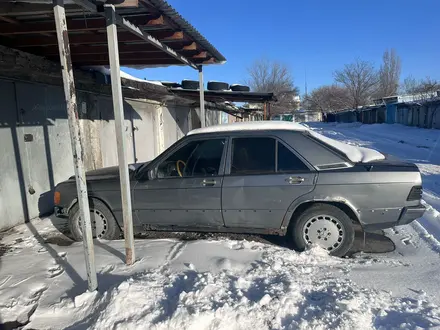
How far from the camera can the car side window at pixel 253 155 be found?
4219mm

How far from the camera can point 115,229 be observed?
4750mm

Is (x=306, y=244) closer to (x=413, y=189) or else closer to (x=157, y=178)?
(x=413, y=189)

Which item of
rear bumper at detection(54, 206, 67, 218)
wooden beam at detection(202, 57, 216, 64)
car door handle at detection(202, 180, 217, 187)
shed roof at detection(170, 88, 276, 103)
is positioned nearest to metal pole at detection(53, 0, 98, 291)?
car door handle at detection(202, 180, 217, 187)

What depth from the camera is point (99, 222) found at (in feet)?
15.7

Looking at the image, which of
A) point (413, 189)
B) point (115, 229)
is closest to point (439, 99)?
point (413, 189)

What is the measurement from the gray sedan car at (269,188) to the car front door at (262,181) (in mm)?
12

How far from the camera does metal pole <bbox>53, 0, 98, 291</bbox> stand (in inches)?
114

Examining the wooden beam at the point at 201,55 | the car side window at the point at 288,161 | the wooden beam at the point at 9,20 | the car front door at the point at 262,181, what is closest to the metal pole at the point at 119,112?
the car front door at the point at 262,181

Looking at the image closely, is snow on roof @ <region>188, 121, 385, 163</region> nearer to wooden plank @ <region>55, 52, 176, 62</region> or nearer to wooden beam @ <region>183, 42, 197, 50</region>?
wooden beam @ <region>183, 42, 197, 50</region>

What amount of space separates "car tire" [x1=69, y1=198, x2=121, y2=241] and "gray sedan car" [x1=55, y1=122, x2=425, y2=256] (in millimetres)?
15

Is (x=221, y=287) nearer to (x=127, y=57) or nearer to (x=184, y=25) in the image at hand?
(x=184, y=25)

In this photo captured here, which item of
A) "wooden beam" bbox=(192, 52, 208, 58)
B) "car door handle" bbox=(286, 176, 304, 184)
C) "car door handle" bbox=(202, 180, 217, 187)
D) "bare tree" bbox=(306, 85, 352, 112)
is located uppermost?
"bare tree" bbox=(306, 85, 352, 112)

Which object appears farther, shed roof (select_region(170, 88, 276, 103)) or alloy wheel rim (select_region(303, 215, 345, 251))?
shed roof (select_region(170, 88, 276, 103))

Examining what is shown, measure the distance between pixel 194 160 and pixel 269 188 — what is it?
A: 1112 mm
